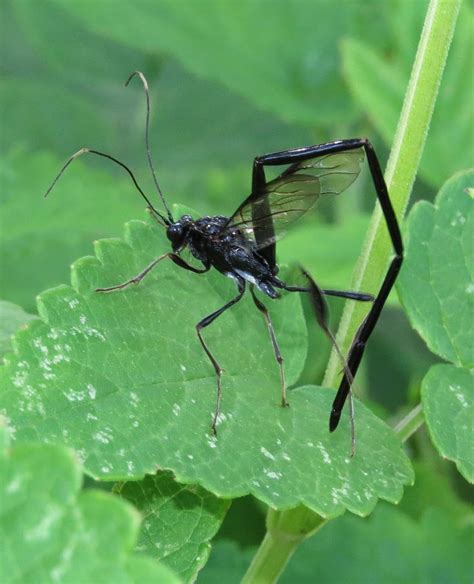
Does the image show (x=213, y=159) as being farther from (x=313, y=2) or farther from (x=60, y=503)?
(x=60, y=503)

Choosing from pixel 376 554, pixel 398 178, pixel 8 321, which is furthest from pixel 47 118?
pixel 398 178

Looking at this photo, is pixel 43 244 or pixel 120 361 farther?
pixel 43 244

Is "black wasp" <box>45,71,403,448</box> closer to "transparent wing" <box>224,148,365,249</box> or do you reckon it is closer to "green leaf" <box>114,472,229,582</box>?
"transparent wing" <box>224,148,365,249</box>

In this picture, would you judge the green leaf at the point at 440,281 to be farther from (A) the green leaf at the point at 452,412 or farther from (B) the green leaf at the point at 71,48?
(B) the green leaf at the point at 71,48

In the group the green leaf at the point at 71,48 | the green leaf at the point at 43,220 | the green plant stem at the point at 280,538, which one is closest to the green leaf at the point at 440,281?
the green plant stem at the point at 280,538

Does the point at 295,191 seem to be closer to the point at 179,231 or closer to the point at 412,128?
the point at 179,231

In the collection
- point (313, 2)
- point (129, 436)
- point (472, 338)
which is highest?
point (313, 2)

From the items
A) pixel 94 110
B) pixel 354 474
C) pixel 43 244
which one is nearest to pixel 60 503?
pixel 354 474

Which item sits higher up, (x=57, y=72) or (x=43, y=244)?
(x=57, y=72)
